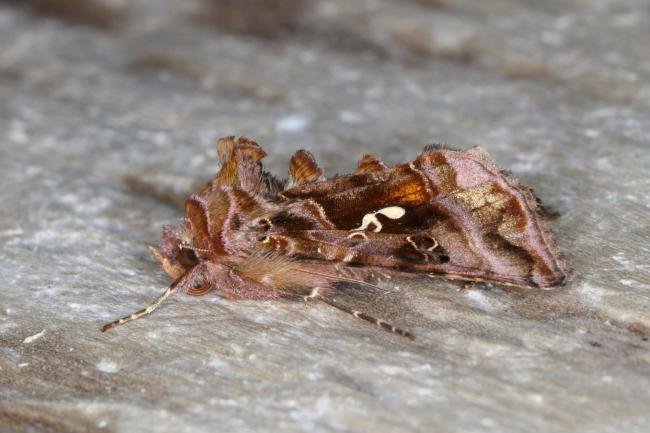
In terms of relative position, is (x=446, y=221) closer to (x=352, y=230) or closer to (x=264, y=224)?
(x=352, y=230)

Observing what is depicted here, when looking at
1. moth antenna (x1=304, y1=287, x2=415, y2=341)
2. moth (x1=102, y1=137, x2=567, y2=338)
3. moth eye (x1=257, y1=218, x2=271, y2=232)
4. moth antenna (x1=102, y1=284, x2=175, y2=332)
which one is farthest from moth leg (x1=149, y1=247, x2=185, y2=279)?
moth antenna (x1=304, y1=287, x2=415, y2=341)

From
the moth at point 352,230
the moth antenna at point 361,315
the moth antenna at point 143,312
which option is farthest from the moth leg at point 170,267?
the moth antenna at point 361,315

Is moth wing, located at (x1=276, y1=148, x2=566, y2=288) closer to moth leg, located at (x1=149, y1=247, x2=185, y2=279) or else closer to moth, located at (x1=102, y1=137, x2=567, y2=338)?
moth, located at (x1=102, y1=137, x2=567, y2=338)

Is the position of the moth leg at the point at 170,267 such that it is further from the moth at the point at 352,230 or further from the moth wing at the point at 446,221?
the moth wing at the point at 446,221

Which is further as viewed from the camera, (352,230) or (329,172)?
(329,172)

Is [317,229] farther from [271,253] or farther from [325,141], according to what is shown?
[325,141]

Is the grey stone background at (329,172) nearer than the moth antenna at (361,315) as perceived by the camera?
Yes

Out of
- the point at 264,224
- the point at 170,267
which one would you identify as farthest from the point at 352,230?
the point at 170,267

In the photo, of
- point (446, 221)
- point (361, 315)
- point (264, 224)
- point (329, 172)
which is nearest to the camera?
point (361, 315)
